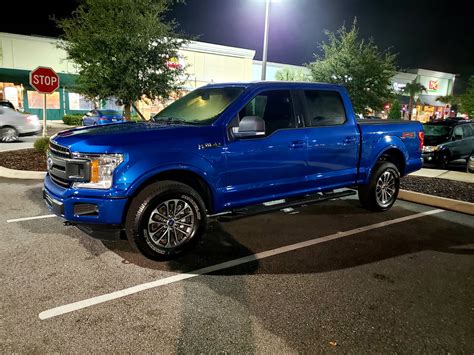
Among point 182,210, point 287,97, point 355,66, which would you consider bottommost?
point 182,210

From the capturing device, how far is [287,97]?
17.3 feet

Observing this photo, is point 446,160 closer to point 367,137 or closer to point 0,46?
point 367,137

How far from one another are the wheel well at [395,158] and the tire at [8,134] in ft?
49.6

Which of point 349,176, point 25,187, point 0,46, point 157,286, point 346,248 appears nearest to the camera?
point 157,286

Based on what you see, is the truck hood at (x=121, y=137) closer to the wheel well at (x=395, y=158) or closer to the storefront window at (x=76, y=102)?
the wheel well at (x=395, y=158)

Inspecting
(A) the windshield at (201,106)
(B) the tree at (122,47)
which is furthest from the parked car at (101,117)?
(A) the windshield at (201,106)

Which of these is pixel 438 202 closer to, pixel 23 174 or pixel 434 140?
pixel 434 140

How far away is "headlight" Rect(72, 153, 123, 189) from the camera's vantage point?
3896 millimetres

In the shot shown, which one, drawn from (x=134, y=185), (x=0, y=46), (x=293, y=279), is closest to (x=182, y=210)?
(x=134, y=185)

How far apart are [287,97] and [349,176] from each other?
1.65m

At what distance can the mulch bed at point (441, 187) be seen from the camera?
7.41m

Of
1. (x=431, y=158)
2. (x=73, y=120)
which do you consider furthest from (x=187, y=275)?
(x=73, y=120)

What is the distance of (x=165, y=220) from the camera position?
13.9 ft

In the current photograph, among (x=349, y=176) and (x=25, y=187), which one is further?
(x=25, y=187)
